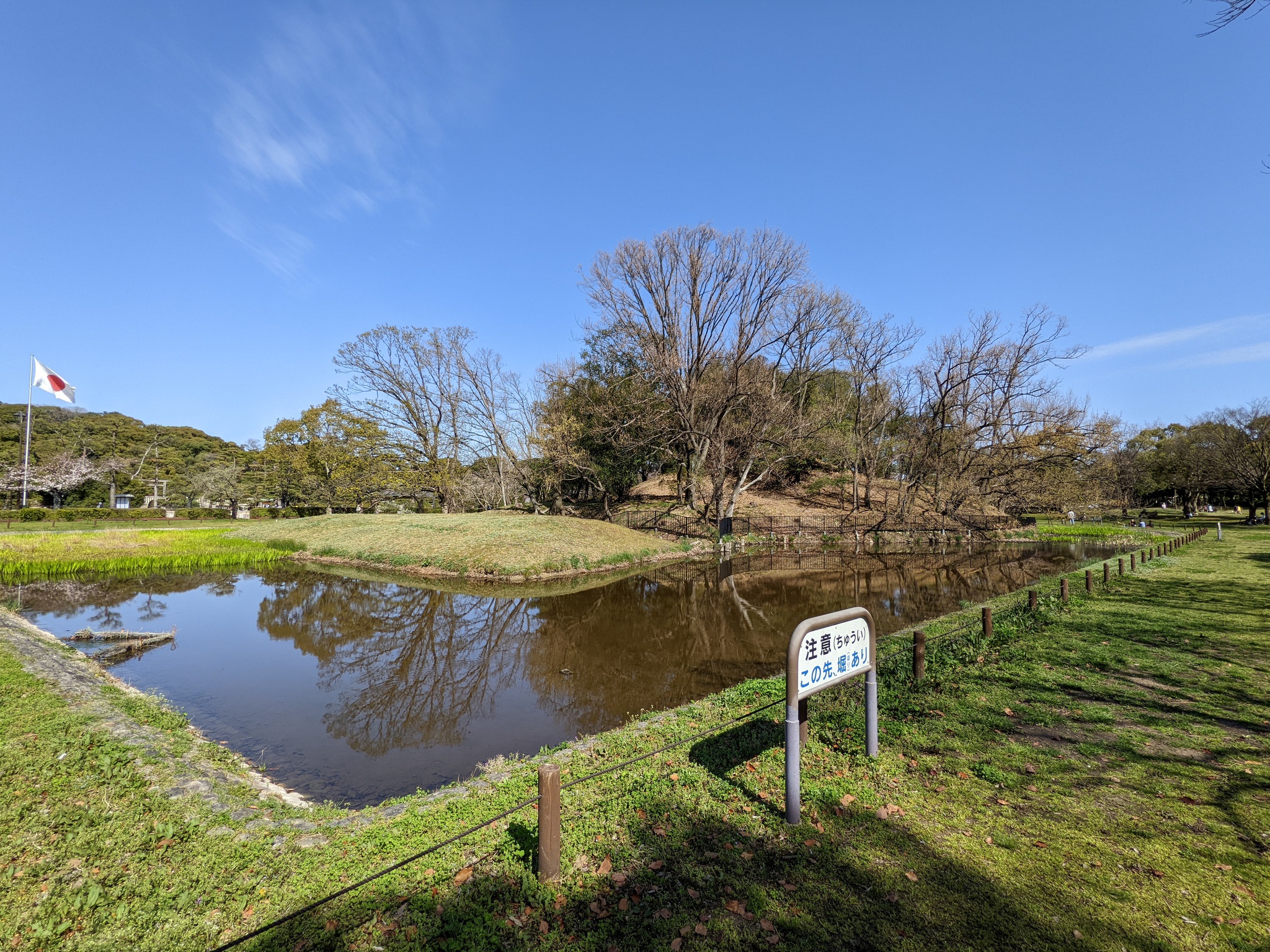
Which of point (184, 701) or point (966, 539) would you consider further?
point (966, 539)

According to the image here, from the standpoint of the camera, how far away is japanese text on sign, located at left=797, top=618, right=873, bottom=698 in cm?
425

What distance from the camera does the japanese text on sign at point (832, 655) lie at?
4.25 metres

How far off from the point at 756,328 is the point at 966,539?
19419mm

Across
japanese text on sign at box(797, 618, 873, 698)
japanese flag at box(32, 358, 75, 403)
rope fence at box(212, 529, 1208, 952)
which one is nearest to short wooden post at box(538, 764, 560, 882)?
rope fence at box(212, 529, 1208, 952)

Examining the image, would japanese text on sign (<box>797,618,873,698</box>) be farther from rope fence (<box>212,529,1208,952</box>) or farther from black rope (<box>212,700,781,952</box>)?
black rope (<box>212,700,781,952</box>)

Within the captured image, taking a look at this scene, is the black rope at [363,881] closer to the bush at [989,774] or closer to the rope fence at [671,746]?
the rope fence at [671,746]

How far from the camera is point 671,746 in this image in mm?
4789

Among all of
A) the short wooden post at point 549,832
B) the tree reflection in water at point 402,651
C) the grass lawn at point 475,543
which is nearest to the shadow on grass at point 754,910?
the short wooden post at point 549,832

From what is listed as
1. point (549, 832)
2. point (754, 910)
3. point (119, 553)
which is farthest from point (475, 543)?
point (754, 910)

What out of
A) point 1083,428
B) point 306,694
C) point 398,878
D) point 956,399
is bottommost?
point 306,694

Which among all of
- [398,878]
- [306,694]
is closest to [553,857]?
[398,878]

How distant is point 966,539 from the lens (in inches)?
1355

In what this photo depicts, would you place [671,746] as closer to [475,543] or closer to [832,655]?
[832,655]

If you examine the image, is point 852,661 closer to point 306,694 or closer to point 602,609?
point 306,694
